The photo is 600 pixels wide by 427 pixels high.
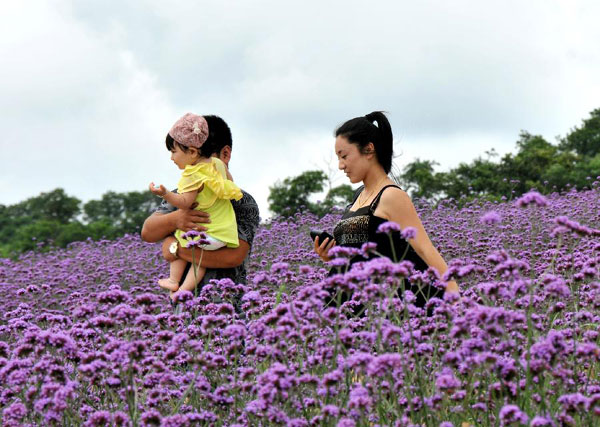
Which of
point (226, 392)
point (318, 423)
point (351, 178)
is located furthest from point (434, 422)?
point (351, 178)

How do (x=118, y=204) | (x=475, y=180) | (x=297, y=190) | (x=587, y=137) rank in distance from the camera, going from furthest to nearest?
(x=118, y=204) → (x=587, y=137) → (x=475, y=180) → (x=297, y=190)

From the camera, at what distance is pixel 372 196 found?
493 centimetres

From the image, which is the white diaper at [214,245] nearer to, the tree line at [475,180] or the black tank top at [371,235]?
the black tank top at [371,235]

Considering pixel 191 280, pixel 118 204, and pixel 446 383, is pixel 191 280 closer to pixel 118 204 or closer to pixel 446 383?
pixel 446 383

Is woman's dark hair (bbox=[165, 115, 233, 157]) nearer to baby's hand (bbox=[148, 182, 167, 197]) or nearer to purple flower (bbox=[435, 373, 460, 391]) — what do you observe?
baby's hand (bbox=[148, 182, 167, 197])

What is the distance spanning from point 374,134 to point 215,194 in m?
1.17

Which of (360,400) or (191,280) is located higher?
(191,280)

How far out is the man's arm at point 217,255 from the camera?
4.71 metres

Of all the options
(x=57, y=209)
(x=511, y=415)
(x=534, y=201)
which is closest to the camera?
(x=511, y=415)

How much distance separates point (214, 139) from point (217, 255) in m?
0.77

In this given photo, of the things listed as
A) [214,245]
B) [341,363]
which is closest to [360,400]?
[341,363]

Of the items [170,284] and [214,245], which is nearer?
[214,245]

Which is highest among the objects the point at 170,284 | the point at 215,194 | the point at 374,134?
the point at 374,134

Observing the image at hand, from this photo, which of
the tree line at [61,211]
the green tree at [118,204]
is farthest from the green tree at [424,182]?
the green tree at [118,204]
